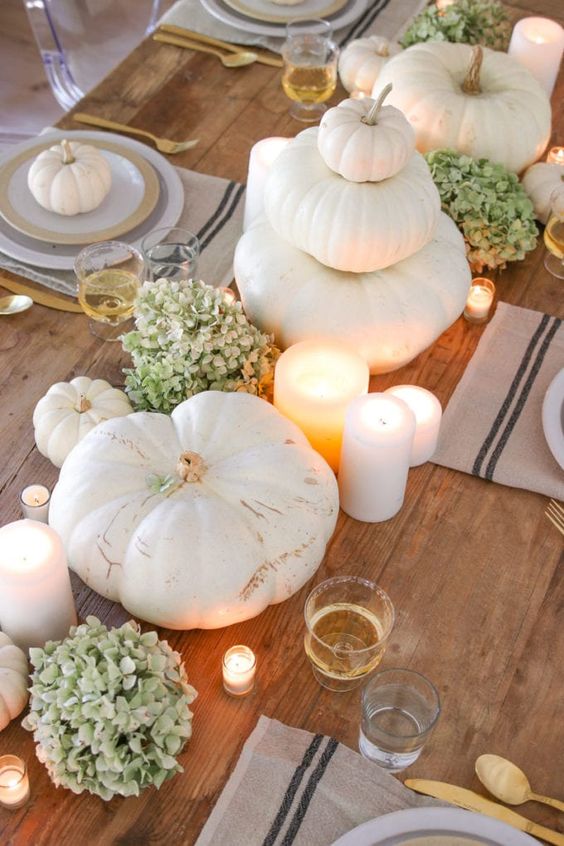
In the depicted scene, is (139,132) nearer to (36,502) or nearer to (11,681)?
(36,502)

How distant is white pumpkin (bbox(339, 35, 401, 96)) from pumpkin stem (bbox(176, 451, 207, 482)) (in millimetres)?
1036

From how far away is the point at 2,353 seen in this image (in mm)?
1503

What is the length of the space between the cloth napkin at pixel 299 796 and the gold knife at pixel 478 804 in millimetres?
11

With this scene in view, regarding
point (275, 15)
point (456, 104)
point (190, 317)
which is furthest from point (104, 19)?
point (190, 317)

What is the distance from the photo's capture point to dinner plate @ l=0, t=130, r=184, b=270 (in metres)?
1.60

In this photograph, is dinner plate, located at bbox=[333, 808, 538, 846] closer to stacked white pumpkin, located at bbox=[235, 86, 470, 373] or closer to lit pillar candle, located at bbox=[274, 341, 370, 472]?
lit pillar candle, located at bbox=[274, 341, 370, 472]

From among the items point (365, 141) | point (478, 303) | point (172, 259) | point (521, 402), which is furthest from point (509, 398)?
point (172, 259)

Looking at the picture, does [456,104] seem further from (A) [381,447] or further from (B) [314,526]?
(B) [314,526]

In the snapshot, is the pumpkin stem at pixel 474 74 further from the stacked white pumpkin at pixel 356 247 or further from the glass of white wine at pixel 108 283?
the glass of white wine at pixel 108 283

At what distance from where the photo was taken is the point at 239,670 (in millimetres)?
1099

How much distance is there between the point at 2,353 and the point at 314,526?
0.60 m

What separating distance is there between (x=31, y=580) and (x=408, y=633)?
44cm

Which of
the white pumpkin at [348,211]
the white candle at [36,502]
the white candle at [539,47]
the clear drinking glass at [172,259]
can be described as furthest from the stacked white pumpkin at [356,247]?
the white candle at [539,47]

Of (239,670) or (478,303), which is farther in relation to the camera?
(478,303)
